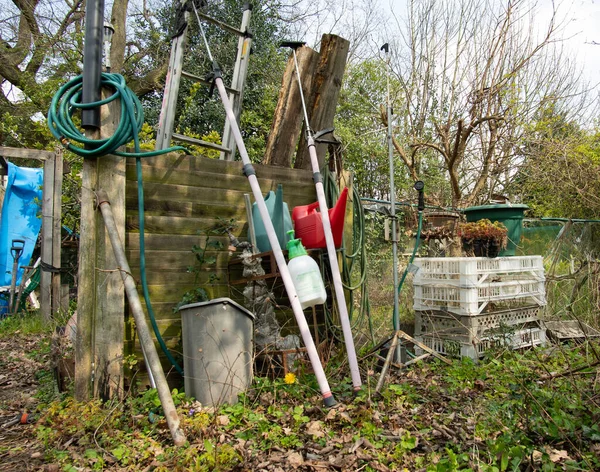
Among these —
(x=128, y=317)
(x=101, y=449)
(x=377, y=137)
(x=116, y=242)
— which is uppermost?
(x=377, y=137)

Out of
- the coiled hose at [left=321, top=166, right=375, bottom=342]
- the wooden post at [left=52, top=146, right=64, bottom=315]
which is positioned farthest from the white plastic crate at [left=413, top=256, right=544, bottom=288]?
the wooden post at [left=52, top=146, right=64, bottom=315]

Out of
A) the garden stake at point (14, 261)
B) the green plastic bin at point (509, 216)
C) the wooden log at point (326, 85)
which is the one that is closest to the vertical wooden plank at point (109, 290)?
the wooden log at point (326, 85)

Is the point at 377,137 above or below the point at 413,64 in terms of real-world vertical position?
below

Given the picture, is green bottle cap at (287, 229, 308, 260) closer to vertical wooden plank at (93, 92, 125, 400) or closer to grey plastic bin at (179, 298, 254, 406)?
grey plastic bin at (179, 298, 254, 406)

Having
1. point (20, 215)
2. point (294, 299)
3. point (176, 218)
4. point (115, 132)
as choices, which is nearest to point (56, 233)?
point (20, 215)

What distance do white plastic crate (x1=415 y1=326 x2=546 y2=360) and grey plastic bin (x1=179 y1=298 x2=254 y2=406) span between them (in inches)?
73.9

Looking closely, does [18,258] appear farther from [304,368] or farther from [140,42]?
[140,42]

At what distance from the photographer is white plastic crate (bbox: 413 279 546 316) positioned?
150 inches

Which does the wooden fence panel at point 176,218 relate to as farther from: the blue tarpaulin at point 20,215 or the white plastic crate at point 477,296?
the blue tarpaulin at point 20,215

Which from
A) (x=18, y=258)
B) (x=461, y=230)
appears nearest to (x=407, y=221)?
(x=461, y=230)

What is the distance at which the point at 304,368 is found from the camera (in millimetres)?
3051

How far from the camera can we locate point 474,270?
12.6ft

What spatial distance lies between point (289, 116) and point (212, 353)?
245 cm

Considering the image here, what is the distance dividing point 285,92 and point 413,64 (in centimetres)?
739
